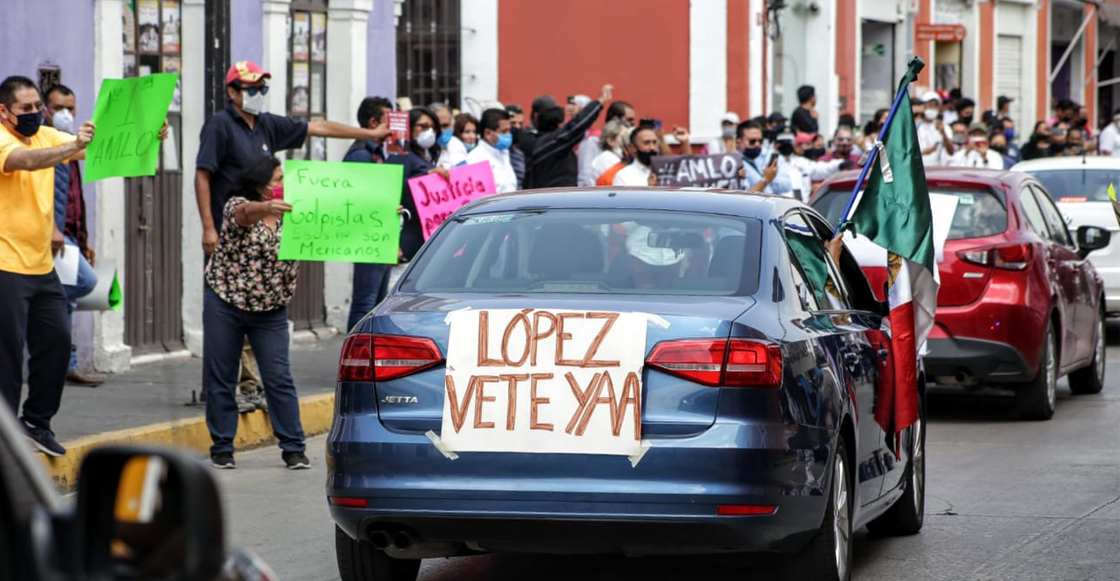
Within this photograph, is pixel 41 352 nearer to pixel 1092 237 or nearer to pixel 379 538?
pixel 379 538

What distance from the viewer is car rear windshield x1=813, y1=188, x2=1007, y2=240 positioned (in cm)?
1220

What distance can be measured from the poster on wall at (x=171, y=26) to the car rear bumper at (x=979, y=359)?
19.9 feet

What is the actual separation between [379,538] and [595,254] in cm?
126

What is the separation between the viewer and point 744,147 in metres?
17.3

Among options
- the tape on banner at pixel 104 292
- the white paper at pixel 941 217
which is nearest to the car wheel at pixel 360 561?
the white paper at pixel 941 217

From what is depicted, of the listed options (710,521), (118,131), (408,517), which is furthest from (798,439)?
(118,131)

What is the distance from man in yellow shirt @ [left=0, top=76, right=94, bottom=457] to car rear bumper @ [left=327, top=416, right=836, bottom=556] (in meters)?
3.37

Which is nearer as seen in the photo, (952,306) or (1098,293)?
(952,306)

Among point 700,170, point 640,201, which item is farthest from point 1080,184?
point 640,201

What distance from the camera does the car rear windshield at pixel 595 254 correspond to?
6.70 m

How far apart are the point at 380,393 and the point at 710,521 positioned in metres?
1.14

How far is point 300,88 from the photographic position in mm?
16438

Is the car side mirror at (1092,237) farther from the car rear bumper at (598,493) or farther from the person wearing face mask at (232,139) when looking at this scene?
the car rear bumper at (598,493)

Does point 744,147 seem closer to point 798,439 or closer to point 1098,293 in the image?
point 1098,293
